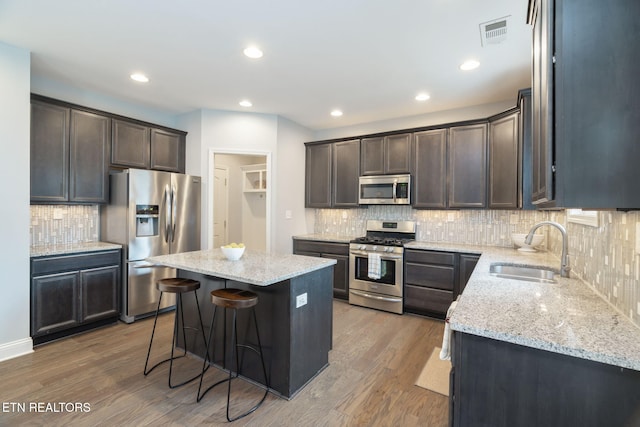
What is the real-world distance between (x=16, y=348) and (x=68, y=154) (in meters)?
1.92

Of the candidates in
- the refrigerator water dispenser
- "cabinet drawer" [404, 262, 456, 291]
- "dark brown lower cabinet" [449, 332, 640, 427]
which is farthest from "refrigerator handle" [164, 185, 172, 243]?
"dark brown lower cabinet" [449, 332, 640, 427]

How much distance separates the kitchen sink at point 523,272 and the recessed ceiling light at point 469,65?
1852 millimetres

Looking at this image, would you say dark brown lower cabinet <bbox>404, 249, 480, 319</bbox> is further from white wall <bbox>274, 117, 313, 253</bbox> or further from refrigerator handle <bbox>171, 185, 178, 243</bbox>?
refrigerator handle <bbox>171, 185, 178, 243</bbox>

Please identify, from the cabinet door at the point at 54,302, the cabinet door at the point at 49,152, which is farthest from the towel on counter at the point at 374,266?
the cabinet door at the point at 49,152

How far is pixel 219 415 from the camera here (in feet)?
6.52

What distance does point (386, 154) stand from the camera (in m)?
4.38

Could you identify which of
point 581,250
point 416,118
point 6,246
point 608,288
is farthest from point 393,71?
point 6,246

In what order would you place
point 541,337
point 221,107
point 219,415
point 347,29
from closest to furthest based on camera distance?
point 541,337 → point 219,415 → point 347,29 → point 221,107

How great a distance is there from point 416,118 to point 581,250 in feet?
9.56

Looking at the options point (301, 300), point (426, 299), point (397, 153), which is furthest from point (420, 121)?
point (301, 300)

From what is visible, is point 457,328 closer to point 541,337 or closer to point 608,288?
point 541,337

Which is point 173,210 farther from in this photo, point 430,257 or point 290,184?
point 430,257

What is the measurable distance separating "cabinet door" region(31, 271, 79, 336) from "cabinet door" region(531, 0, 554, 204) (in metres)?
3.97

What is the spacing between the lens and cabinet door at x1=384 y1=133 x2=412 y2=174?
421cm
